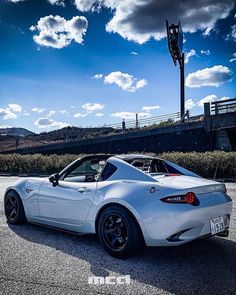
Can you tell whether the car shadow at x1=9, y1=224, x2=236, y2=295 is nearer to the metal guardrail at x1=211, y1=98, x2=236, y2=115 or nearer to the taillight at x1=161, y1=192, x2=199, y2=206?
the taillight at x1=161, y1=192, x2=199, y2=206

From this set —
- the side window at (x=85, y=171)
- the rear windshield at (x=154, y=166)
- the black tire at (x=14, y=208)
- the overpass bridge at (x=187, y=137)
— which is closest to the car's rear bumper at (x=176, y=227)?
the rear windshield at (x=154, y=166)

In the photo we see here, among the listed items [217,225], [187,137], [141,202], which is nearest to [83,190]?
[141,202]

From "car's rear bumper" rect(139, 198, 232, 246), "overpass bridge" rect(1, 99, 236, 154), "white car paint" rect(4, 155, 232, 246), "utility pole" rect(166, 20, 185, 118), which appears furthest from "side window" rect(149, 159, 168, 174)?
"utility pole" rect(166, 20, 185, 118)

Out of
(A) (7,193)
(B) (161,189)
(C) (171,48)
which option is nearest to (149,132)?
(C) (171,48)

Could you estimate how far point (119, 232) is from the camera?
13.6ft

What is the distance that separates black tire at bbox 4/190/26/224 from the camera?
5715 mm

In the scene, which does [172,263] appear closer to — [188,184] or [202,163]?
[188,184]

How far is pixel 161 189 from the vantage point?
3982 mm

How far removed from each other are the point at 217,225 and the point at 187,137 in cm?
1682

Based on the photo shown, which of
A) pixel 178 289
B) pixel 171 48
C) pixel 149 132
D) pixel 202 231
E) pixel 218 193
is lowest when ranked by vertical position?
pixel 178 289

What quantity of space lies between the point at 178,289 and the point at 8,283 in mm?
1702

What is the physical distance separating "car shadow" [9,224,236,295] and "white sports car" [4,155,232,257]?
0.21 metres

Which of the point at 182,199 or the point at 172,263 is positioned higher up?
the point at 182,199

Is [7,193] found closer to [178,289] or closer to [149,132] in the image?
[178,289]
